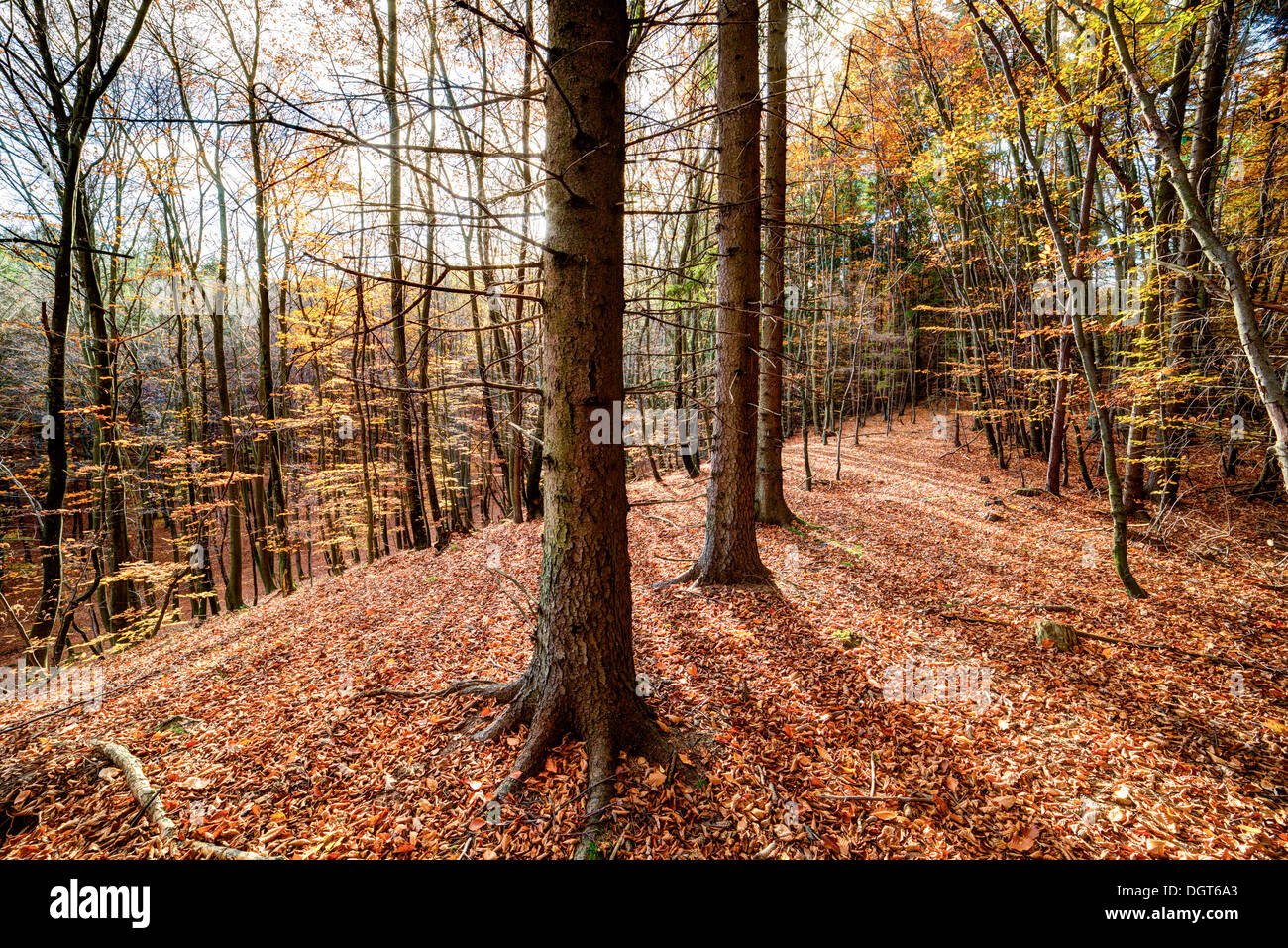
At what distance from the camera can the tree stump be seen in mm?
4832

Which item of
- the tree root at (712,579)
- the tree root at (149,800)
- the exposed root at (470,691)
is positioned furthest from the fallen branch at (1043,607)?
the tree root at (149,800)

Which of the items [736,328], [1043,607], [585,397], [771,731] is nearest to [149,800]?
[585,397]

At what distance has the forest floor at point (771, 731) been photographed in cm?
269

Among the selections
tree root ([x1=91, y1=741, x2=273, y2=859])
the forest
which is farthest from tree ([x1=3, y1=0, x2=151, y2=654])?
tree root ([x1=91, y1=741, x2=273, y2=859])

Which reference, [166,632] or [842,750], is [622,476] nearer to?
[842,750]

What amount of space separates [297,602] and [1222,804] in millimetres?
11485

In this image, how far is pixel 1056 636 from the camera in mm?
4879

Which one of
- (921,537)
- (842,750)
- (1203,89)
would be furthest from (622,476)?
(1203,89)

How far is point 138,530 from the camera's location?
18078 mm

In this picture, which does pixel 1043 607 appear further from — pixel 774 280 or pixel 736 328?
pixel 774 280

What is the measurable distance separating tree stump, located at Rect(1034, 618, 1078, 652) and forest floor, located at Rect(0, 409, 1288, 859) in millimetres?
169

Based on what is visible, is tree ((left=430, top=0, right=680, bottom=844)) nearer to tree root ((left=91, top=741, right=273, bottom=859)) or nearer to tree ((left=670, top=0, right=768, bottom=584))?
tree root ((left=91, top=741, right=273, bottom=859))

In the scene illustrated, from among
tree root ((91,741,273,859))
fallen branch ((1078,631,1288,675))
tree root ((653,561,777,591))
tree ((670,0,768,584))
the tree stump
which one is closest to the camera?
tree root ((91,741,273,859))

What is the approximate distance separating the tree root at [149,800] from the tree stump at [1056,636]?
658 centimetres
